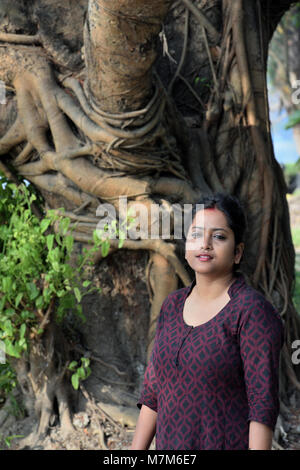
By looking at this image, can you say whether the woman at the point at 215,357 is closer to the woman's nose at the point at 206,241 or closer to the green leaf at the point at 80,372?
the woman's nose at the point at 206,241

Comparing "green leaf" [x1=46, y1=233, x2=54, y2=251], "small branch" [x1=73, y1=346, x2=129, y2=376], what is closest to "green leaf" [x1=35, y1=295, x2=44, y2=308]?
"green leaf" [x1=46, y1=233, x2=54, y2=251]

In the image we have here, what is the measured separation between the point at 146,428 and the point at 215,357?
36cm

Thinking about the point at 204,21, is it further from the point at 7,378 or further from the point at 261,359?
the point at 261,359

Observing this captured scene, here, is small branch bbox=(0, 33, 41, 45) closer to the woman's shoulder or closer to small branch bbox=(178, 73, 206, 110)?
small branch bbox=(178, 73, 206, 110)

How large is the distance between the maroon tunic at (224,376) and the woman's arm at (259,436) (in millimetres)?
15

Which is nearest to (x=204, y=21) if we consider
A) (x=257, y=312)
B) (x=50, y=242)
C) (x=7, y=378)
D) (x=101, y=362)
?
(x=50, y=242)

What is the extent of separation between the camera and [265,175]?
3596mm

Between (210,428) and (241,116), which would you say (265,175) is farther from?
(210,428)

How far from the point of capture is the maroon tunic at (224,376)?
4.88 ft

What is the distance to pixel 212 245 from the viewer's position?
1646 mm

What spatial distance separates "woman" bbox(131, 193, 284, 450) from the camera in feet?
4.90
